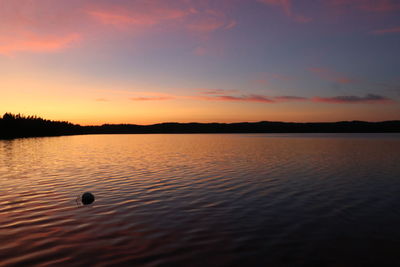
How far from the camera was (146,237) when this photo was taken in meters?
11.1

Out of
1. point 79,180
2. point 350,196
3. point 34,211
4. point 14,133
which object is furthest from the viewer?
point 14,133

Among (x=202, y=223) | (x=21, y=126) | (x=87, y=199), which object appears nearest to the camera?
(x=202, y=223)

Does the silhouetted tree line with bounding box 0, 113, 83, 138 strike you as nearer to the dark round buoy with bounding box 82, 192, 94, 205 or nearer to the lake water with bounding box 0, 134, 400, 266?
the lake water with bounding box 0, 134, 400, 266

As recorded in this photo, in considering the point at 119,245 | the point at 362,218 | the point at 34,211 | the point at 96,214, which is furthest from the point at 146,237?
the point at 362,218

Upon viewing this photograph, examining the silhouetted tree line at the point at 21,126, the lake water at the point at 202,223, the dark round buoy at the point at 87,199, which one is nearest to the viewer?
the lake water at the point at 202,223

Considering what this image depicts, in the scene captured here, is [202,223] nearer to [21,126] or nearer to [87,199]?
[87,199]

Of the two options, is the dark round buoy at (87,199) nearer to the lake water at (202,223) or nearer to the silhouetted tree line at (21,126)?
the lake water at (202,223)

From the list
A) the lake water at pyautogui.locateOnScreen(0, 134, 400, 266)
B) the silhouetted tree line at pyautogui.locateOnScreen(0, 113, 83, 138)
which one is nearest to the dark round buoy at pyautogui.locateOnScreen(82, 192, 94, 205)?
the lake water at pyautogui.locateOnScreen(0, 134, 400, 266)

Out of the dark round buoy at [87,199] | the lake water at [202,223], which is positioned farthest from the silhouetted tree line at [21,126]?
the dark round buoy at [87,199]

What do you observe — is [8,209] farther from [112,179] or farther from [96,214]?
[112,179]

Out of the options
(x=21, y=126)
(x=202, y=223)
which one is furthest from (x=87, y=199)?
(x=21, y=126)

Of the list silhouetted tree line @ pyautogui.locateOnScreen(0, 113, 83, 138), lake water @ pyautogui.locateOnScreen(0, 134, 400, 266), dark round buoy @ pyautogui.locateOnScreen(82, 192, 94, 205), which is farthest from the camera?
silhouetted tree line @ pyautogui.locateOnScreen(0, 113, 83, 138)

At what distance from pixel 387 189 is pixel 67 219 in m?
21.3

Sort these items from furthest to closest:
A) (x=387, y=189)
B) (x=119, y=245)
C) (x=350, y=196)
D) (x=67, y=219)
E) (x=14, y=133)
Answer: (x=14, y=133), (x=387, y=189), (x=350, y=196), (x=67, y=219), (x=119, y=245)
